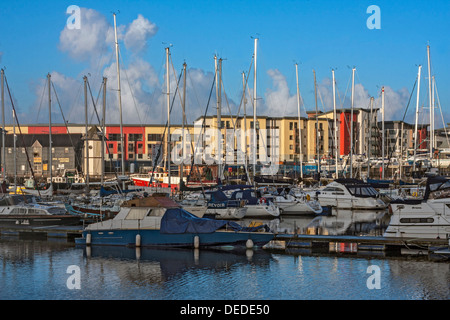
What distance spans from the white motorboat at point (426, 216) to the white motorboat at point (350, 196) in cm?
2726

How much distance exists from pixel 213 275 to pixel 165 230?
6.82 m

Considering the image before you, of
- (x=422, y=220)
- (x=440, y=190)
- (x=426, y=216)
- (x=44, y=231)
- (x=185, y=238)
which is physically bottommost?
(x=44, y=231)

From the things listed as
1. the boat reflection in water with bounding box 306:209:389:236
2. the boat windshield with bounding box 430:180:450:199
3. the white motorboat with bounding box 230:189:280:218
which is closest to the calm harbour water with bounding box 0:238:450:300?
the boat windshield with bounding box 430:180:450:199

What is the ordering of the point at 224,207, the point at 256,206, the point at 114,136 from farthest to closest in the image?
the point at 114,136 → the point at 256,206 → the point at 224,207

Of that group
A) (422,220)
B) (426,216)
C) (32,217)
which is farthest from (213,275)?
(32,217)

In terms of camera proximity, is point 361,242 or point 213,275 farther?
point 361,242

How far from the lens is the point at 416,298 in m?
22.2

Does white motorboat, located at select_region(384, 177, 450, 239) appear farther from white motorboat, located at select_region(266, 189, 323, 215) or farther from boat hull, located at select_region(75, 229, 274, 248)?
white motorboat, located at select_region(266, 189, 323, 215)

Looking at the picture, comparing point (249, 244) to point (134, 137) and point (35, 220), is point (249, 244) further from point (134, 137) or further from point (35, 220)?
point (134, 137)

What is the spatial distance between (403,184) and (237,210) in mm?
31271

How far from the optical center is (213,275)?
26.4 metres

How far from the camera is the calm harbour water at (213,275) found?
910 inches

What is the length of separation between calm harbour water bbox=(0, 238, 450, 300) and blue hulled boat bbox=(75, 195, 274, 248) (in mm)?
686
